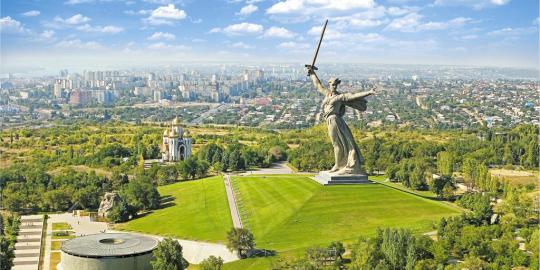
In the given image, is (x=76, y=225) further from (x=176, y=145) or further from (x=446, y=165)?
(x=446, y=165)

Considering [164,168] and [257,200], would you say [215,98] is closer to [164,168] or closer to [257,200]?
[164,168]

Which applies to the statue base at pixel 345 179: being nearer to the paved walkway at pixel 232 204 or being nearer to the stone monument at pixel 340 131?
the stone monument at pixel 340 131

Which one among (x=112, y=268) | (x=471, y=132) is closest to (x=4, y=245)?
(x=112, y=268)

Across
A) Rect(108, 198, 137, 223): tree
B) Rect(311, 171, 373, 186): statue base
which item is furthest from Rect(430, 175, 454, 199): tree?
Rect(108, 198, 137, 223): tree

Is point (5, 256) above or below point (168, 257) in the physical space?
below

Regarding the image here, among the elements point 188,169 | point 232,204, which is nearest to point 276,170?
point 188,169

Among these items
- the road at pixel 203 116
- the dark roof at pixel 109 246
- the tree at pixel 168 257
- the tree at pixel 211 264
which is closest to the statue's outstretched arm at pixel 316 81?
the tree at pixel 211 264
